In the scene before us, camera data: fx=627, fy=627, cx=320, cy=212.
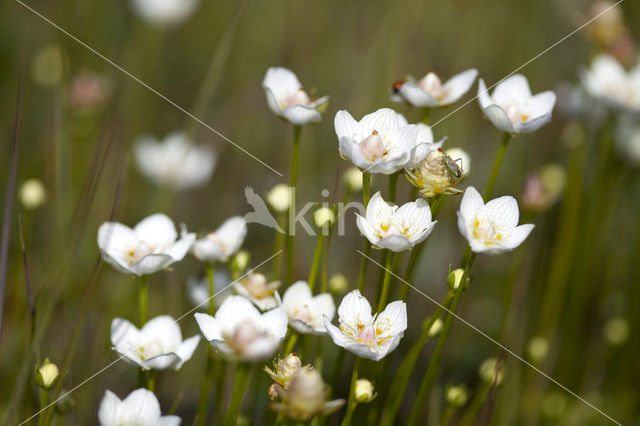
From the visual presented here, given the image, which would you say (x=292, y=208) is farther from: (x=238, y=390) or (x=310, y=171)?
(x=310, y=171)

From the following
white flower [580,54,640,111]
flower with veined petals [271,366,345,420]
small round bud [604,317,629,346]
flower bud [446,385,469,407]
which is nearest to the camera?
flower with veined petals [271,366,345,420]

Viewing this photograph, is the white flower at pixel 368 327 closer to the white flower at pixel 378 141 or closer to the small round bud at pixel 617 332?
the white flower at pixel 378 141

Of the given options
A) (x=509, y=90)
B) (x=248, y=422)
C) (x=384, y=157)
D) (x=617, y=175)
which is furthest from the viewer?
(x=617, y=175)

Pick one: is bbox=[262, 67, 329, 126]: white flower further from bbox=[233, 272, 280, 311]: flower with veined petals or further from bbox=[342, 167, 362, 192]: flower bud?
bbox=[233, 272, 280, 311]: flower with veined petals

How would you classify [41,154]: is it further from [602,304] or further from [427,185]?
[602,304]

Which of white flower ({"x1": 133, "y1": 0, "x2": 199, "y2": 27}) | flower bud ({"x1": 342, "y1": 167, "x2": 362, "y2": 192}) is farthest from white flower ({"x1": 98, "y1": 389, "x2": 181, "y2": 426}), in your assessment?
white flower ({"x1": 133, "y1": 0, "x2": 199, "y2": 27})

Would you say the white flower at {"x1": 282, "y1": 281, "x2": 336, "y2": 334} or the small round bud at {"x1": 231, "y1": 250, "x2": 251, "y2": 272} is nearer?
the white flower at {"x1": 282, "y1": 281, "x2": 336, "y2": 334}

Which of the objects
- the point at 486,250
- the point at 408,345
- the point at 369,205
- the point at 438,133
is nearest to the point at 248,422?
the point at 369,205
